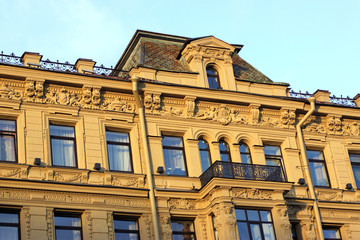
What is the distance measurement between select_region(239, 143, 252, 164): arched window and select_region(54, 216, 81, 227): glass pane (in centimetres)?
696

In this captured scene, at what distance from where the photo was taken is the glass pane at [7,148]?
23366 mm

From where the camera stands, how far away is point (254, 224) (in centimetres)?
2453

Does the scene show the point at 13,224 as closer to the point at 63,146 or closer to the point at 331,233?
the point at 63,146

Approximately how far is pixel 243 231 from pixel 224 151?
373cm

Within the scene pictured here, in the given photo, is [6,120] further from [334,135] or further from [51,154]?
[334,135]

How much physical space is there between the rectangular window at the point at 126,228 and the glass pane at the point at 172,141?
3.45 meters

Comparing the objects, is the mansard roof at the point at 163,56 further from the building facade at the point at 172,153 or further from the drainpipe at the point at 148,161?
the drainpipe at the point at 148,161

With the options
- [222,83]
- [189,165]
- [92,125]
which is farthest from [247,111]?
[92,125]

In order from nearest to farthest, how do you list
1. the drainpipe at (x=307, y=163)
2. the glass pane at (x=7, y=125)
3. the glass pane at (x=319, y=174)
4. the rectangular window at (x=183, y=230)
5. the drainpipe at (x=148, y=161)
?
the drainpipe at (x=148, y=161) < the glass pane at (x=7, y=125) < the rectangular window at (x=183, y=230) < the drainpipe at (x=307, y=163) < the glass pane at (x=319, y=174)

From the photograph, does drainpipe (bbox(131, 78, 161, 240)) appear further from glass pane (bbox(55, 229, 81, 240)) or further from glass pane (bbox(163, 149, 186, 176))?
glass pane (bbox(55, 229, 81, 240))

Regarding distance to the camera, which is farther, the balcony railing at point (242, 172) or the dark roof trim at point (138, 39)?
the dark roof trim at point (138, 39)

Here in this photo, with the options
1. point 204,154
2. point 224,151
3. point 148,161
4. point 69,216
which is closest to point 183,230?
point 148,161

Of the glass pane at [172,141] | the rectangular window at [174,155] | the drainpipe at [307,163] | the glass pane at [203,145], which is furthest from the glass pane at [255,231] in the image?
the glass pane at [172,141]

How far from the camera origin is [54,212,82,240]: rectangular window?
22672 millimetres
